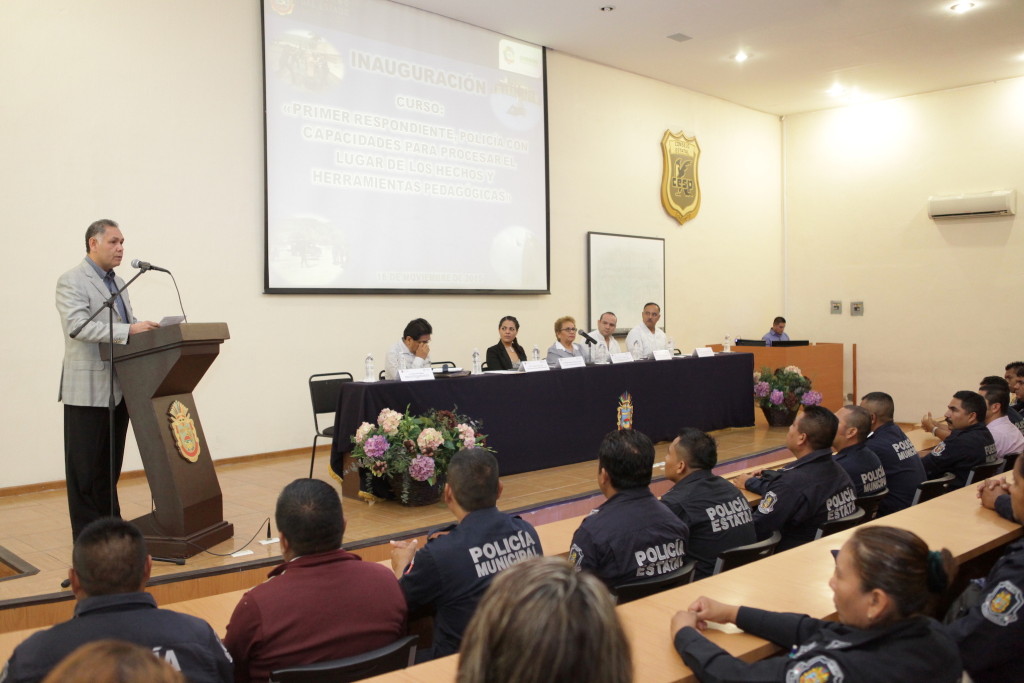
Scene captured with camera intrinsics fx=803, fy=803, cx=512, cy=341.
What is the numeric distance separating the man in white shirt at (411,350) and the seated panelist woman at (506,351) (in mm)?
746

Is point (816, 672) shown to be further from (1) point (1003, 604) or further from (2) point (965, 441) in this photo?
(2) point (965, 441)

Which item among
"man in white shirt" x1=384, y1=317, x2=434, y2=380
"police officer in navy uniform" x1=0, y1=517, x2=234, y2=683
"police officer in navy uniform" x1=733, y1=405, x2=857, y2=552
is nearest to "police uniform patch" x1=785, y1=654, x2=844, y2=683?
"police officer in navy uniform" x1=0, y1=517, x2=234, y2=683

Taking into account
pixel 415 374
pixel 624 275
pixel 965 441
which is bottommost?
pixel 965 441

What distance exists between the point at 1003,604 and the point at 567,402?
430 centimetres

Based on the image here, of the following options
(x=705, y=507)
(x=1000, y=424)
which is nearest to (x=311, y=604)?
(x=705, y=507)

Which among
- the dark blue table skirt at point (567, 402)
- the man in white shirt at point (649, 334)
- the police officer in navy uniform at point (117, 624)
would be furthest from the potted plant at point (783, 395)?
the police officer in navy uniform at point (117, 624)

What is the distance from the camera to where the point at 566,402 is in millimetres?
6105

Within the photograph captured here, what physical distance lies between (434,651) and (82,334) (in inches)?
92.1

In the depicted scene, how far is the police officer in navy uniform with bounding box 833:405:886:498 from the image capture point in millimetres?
3500

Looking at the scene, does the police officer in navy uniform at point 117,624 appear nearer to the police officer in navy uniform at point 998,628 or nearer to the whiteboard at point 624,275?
the police officer in navy uniform at point 998,628

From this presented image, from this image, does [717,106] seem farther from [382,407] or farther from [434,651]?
[434,651]

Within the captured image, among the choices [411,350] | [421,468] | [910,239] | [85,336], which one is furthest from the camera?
[910,239]

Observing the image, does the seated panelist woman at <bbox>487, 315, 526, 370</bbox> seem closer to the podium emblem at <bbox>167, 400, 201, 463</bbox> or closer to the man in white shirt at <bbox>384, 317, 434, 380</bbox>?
the man in white shirt at <bbox>384, 317, 434, 380</bbox>

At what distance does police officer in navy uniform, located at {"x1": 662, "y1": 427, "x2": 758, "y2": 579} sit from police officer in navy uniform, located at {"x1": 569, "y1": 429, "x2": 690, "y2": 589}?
0.86ft
